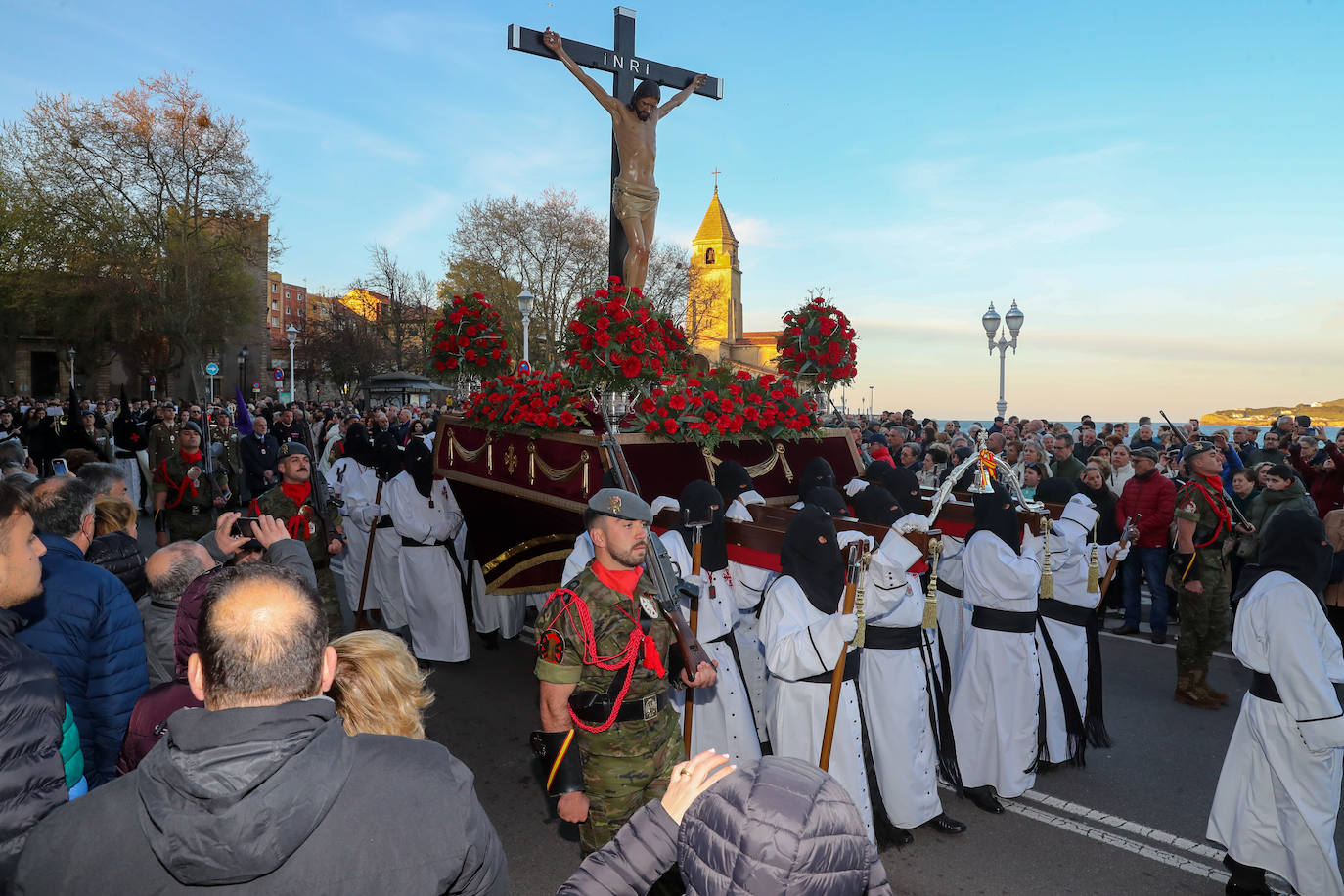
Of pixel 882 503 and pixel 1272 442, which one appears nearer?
pixel 882 503

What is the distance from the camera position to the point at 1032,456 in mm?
9102

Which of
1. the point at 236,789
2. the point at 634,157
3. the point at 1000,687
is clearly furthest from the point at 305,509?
the point at 236,789

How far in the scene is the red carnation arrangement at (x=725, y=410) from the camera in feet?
19.9

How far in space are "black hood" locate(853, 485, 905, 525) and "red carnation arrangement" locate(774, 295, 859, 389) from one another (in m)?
2.28

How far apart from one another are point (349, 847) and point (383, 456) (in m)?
6.75

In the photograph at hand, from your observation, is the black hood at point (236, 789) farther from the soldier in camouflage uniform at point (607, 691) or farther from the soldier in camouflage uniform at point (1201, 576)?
the soldier in camouflage uniform at point (1201, 576)

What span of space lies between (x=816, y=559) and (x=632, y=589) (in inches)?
37.6

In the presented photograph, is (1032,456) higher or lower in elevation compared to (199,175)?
lower

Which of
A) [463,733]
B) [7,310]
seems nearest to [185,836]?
[463,733]

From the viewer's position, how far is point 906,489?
5730mm

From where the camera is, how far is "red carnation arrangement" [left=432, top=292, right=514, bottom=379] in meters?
7.43

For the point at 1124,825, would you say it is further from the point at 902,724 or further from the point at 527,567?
the point at 527,567

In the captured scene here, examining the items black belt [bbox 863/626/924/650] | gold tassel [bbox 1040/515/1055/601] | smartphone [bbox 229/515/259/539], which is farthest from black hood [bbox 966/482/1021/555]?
smartphone [bbox 229/515/259/539]

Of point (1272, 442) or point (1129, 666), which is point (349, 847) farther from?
point (1272, 442)
